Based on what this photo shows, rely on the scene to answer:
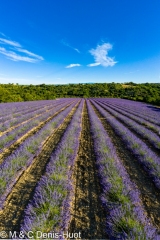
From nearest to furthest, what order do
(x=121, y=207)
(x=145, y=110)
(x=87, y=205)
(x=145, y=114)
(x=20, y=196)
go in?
(x=121, y=207), (x=87, y=205), (x=20, y=196), (x=145, y=114), (x=145, y=110)

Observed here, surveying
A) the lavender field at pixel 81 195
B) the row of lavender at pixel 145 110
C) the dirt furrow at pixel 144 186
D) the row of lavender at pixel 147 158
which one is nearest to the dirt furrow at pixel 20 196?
the lavender field at pixel 81 195

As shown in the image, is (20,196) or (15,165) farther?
(15,165)

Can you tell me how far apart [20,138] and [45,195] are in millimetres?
5137

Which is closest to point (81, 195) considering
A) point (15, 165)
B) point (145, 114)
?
point (15, 165)

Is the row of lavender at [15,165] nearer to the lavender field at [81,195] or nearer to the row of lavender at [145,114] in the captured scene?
the lavender field at [81,195]

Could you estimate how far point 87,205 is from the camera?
3.00 m

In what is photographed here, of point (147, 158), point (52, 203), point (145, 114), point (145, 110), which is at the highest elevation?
point (52, 203)

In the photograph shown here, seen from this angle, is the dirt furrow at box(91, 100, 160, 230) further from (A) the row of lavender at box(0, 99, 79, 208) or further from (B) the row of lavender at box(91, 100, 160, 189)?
(A) the row of lavender at box(0, 99, 79, 208)

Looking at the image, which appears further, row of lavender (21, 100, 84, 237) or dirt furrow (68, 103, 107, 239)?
dirt furrow (68, 103, 107, 239)

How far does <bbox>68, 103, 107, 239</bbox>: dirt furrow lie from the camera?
2443 millimetres

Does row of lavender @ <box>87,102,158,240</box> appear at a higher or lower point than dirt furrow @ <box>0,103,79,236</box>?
higher

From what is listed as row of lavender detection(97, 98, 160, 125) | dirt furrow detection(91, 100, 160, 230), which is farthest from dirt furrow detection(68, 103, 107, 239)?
row of lavender detection(97, 98, 160, 125)

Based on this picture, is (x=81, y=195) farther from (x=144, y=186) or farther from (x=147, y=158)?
(x=147, y=158)

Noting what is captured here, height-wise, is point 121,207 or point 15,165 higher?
point 121,207
